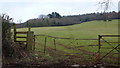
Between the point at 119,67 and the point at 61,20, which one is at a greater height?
the point at 61,20

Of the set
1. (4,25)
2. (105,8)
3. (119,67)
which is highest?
(105,8)

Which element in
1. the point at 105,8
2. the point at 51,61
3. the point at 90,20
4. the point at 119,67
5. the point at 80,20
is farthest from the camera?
the point at 80,20

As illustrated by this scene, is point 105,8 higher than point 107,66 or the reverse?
higher

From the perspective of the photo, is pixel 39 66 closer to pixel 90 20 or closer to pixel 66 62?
pixel 66 62

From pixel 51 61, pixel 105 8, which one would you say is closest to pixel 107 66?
pixel 51 61

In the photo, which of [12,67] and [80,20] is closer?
[12,67]

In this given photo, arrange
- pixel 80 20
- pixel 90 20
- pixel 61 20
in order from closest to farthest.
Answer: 1. pixel 61 20
2. pixel 90 20
3. pixel 80 20

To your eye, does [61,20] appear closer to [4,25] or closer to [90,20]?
[90,20]

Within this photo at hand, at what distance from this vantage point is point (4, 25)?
970 cm

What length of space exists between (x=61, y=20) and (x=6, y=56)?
33.2 metres

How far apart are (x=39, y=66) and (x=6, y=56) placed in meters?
2.32

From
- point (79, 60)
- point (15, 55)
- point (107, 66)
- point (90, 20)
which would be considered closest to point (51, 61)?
point (79, 60)

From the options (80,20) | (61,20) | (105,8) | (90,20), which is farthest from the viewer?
(80,20)

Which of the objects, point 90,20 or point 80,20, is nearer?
point 90,20
